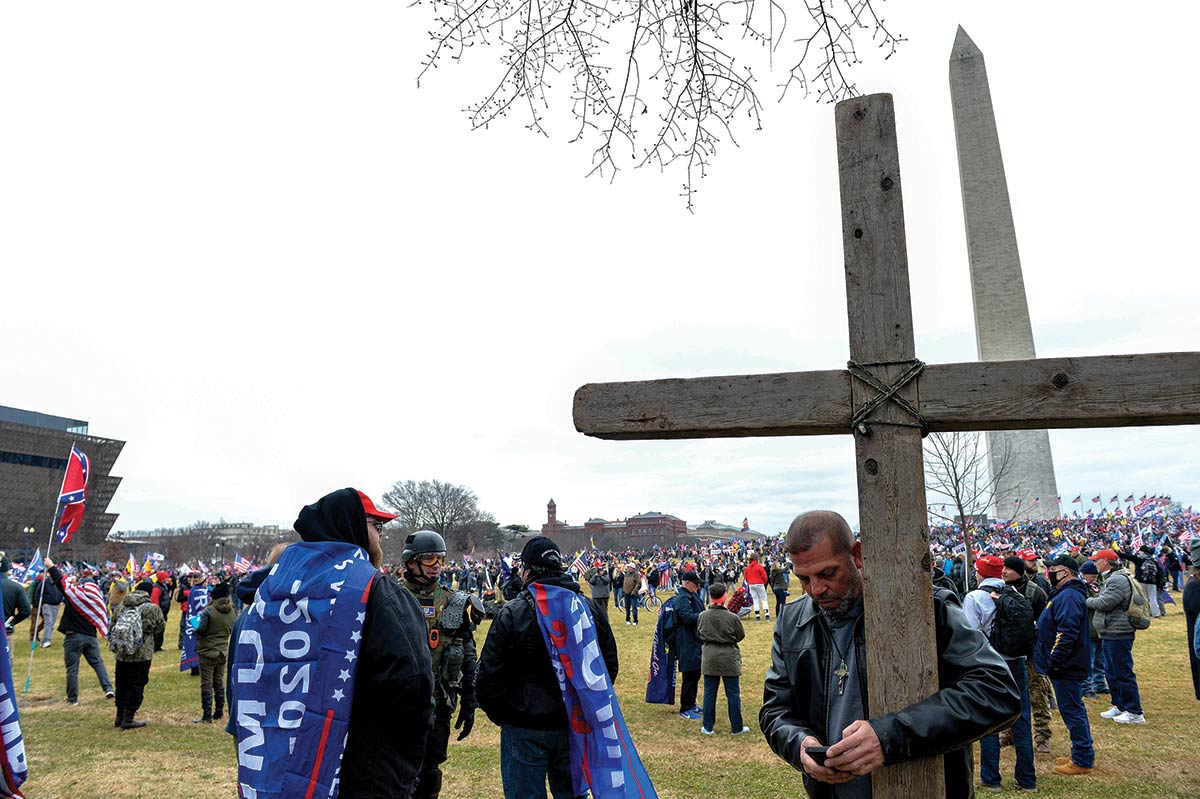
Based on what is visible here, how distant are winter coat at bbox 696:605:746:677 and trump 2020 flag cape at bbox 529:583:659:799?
14.4 ft

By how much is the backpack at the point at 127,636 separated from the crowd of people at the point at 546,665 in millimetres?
23

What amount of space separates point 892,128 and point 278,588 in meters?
2.67

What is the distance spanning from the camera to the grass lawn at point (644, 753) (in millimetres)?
6988

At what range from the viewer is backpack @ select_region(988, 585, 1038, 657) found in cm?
670

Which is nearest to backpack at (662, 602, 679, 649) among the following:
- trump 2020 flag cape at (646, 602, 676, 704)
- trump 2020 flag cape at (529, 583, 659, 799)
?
trump 2020 flag cape at (646, 602, 676, 704)

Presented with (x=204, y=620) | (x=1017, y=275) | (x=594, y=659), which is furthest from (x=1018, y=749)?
(x=1017, y=275)

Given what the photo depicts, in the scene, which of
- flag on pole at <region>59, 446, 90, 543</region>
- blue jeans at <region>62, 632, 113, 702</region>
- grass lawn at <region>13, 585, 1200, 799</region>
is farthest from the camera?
flag on pole at <region>59, 446, 90, 543</region>

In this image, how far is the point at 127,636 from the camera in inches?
361

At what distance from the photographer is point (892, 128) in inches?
93.2

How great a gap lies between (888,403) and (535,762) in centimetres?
338

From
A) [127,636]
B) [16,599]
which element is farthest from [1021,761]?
[16,599]

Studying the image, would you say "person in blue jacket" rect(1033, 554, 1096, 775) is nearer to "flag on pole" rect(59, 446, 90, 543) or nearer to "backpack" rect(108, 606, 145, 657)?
"backpack" rect(108, 606, 145, 657)

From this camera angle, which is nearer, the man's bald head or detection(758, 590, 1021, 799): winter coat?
detection(758, 590, 1021, 799): winter coat

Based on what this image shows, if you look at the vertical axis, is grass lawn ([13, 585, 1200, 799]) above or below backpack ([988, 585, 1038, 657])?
below
